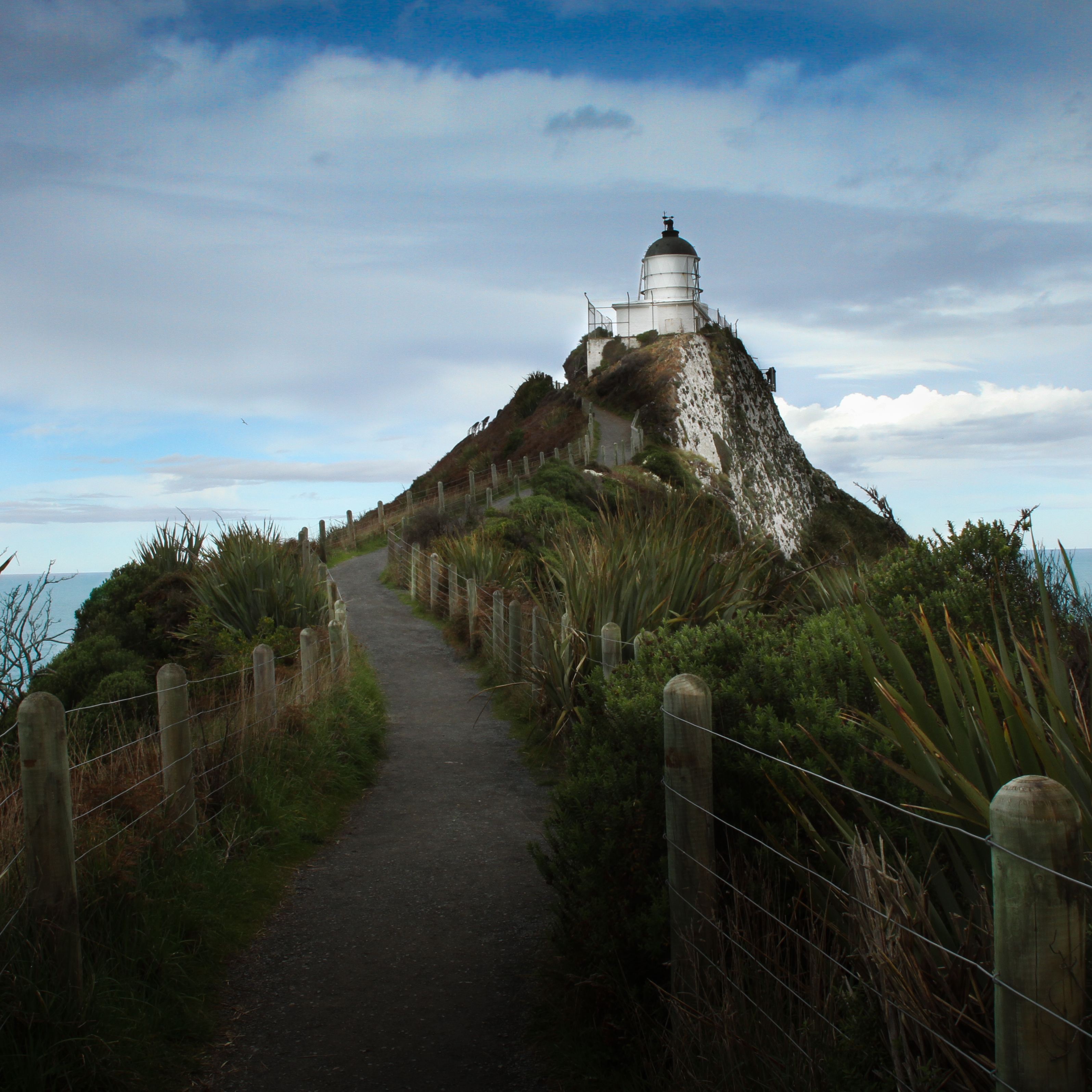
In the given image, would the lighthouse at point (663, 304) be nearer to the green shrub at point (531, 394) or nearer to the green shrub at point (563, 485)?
the green shrub at point (531, 394)

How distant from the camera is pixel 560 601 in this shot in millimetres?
9109

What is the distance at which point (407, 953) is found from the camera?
458 centimetres

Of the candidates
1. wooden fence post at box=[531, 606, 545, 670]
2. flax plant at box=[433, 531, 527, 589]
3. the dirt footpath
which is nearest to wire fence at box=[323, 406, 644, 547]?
flax plant at box=[433, 531, 527, 589]

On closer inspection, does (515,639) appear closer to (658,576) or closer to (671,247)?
(658,576)

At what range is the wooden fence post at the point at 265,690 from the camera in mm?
6699

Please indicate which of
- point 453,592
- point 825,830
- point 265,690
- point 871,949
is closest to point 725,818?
point 825,830

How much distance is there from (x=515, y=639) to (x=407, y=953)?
6.47m

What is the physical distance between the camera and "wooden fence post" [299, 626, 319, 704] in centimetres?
811

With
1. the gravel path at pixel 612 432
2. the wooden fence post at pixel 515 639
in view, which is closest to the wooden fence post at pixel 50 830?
the wooden fence post at pixel 515 639

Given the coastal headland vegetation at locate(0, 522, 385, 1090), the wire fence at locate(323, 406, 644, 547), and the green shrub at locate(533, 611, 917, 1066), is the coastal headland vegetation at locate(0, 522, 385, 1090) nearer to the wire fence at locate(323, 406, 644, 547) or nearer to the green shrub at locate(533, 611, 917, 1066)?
the green shrub at locate(533, 611, 917, 1066)

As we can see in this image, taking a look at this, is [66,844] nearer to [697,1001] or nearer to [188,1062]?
[188,1062]

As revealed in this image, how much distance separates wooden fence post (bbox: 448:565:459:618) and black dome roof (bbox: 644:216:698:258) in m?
44.1

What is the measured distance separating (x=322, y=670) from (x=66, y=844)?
5.78 meters

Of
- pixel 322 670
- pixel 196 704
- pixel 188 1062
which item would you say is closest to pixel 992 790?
pixel 188 1062
